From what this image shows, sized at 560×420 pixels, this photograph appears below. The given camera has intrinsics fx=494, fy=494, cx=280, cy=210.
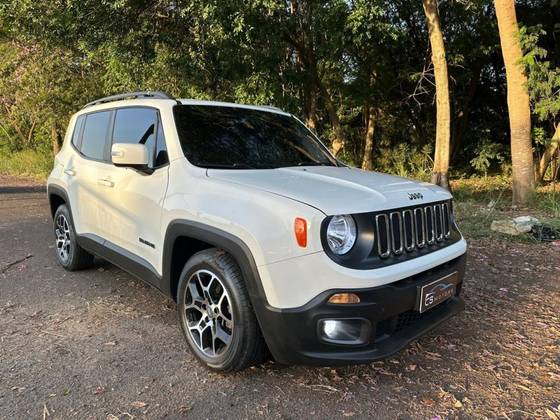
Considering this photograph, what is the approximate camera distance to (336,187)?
3064 millimetres

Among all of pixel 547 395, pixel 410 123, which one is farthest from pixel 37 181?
pixel 547 395

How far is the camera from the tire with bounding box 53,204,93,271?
5.26 m

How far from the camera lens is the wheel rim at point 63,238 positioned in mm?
5461

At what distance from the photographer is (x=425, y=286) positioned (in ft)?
9.57

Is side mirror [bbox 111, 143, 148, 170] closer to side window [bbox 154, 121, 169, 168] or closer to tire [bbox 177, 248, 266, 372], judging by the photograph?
side window [bbox 154, 121, 169, 168]

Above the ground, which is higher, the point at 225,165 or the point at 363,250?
the point at 225,165

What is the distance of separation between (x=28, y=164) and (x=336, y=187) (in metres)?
23.6

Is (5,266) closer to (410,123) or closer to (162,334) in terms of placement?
(162,334)

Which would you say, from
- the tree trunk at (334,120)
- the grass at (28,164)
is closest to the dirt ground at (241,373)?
the tree trunk at (334,120)

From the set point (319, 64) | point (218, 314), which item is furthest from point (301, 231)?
point (319, 64)

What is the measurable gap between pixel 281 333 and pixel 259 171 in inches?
49.3

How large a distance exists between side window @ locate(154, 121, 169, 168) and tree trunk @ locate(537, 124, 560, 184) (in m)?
10.5

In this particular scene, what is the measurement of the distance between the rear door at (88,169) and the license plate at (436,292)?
2.90 meters

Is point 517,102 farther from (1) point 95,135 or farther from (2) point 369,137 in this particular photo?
(2) point 369,137
